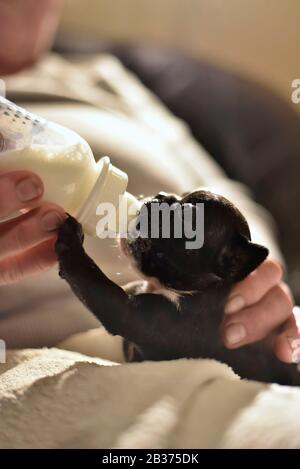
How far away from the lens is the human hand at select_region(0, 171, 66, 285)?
17.0 inches

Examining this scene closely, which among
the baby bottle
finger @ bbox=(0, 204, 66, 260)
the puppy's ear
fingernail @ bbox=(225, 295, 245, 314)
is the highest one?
the baby bottle

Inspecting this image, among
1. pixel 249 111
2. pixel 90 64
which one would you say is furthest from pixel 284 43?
pixel 90 64

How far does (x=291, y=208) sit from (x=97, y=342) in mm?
670

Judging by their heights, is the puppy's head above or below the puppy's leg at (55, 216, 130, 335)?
above

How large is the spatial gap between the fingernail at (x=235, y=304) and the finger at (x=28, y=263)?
0.46ft

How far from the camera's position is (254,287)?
0.52m

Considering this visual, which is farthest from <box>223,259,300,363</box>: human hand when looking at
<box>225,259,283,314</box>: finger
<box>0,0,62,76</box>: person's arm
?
<box>0,0,62,76</box>: person's arm

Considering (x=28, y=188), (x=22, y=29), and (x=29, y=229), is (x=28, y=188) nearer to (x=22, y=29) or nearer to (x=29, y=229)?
(x=29, y=229)

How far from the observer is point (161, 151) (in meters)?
0.90

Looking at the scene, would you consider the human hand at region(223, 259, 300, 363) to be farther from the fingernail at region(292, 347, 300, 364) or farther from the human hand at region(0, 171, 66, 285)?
the human hand at region(0, 171, 66, 285)

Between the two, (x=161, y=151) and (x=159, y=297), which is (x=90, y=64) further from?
(x=159, y=297)

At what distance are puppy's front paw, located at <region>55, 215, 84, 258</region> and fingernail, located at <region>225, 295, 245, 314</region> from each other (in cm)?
13

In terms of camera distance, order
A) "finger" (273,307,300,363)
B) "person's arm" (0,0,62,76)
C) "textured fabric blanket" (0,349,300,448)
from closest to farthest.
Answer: "textured fabric blanket" (0,349,300,448)
"finger" (273,307,300,363)
"person's arm" (0,0,62,76)

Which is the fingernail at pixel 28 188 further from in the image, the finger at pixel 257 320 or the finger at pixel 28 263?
the finger at pixel 257 320
